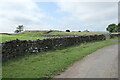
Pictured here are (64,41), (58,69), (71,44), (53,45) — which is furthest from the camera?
(71,44)

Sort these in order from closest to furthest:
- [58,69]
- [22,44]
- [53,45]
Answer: [58,69] → [22,44] → [53,45]

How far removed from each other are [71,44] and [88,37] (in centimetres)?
789

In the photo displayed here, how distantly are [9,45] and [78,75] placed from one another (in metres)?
5.99

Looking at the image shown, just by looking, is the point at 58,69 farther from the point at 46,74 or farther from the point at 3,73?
the point at 3,73

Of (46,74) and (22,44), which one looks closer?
(46,74)

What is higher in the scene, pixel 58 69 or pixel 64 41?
pixel 64 41

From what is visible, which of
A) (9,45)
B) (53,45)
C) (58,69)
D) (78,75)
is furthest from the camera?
(53,45)

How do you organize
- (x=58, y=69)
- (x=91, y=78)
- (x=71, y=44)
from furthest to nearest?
(x=71, y=44), (x=58, y=69), (x=91, y=78)

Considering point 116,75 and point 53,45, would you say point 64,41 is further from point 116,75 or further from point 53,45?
point 116,75

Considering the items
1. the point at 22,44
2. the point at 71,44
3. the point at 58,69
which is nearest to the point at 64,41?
the point at 71,44

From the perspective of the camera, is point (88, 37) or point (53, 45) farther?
Answer: point (88, 37)

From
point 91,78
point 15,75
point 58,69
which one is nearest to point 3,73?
point 15,75

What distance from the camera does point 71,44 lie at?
74.1ft

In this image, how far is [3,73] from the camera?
8445mm
